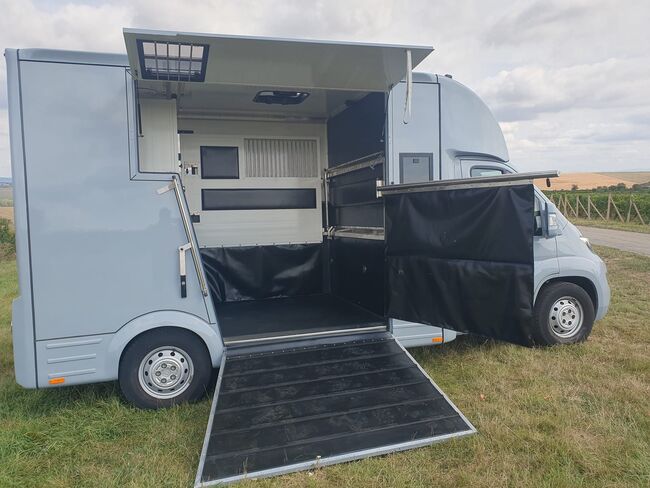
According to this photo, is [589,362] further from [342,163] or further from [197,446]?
[197,446]

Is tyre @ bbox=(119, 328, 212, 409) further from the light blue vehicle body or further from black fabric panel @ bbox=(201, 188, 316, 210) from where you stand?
black fabric panel @ bbox=(201, 188, 316, 210)

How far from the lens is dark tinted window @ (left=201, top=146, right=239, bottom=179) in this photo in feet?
19.5

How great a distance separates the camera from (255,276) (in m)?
6.26

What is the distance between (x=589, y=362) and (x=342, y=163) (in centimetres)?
321

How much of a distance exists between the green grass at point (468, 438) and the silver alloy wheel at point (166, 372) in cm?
17

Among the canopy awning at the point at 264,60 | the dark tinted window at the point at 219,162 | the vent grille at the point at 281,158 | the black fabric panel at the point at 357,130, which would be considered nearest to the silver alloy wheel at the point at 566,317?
the black fabric panel at the point at 357,130

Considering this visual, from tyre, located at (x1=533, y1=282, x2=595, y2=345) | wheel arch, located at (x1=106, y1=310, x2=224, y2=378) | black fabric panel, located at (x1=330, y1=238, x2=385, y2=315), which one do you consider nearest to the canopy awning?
black fabric panel, located at (x1=330, y1=238, x2=385, y2=315)

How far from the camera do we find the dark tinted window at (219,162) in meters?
5.94

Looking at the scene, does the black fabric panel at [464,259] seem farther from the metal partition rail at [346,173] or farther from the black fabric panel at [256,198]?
the black fabric panel at [256,198]

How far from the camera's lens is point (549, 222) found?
506 centimetres

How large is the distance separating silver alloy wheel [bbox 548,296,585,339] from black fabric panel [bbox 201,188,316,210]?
299 centimetres

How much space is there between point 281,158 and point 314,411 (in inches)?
139

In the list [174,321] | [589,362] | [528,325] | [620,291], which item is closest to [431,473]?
[528,325]

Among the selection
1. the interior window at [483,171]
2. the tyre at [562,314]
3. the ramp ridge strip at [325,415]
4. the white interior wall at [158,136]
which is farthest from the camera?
the tyre at [562,314]
